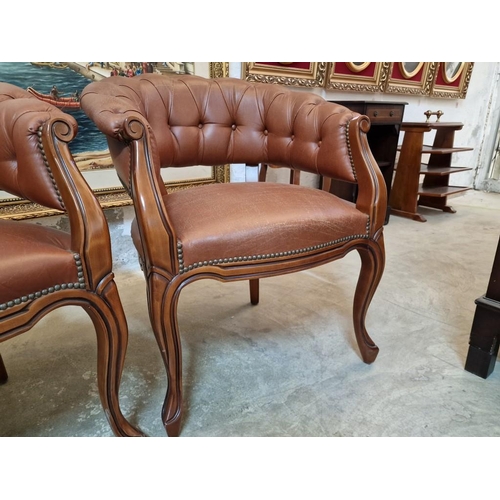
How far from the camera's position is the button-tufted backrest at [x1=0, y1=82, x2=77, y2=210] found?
77 cm

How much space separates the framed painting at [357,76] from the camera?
2.82 metres

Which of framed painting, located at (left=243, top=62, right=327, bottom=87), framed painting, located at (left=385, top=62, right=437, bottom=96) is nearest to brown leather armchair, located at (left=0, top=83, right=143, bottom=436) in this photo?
framed painting, located at (left=243, top=62, right=327, bottom=87)

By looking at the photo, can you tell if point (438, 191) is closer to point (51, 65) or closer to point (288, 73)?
point (288, 73)

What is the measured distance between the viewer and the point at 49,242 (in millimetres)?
800

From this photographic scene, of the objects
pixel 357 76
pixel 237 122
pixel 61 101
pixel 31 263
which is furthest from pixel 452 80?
pixel 31 263

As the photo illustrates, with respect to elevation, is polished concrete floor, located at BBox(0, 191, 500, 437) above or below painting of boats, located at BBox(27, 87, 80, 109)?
below

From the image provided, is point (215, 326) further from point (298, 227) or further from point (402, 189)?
point (402, 189)

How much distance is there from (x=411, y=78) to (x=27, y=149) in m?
3.51

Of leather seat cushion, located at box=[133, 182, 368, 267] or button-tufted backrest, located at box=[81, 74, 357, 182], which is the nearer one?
leather seat cushion, located at box=[133, 182, 368, 267]

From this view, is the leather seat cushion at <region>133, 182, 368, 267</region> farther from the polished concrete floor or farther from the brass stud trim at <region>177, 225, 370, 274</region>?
the polished concrete floor

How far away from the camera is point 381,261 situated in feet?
4.09

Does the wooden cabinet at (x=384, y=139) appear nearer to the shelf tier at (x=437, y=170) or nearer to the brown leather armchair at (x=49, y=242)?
the shelf tier at (x=437, y=170)

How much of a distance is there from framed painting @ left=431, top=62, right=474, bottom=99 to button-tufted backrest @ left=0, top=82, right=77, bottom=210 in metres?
3.80

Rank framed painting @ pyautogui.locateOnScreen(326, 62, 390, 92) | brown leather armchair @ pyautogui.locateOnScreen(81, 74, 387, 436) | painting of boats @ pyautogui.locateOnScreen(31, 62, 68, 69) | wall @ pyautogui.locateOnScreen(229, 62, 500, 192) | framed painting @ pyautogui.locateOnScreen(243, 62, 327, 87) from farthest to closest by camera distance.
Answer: wall @ pyautogui.locateOnScreen(229, 62, 500, 192), framed painting @ pyautogui.locateOnScreen(326, 62, 390, 92), framed painting @ pyautogui.locateOnScreen(243, 62, 327, 87), painting of boats @ pyautogui.locateOnScreen(31, 62, 68, 69), brown leather armchair @ pyautogui.locateOnScreen(81, 74, 387, 436)
